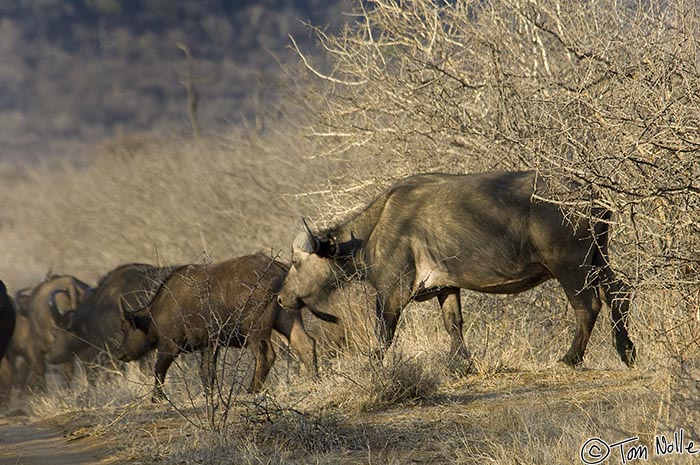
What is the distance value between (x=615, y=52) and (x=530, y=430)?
389cm

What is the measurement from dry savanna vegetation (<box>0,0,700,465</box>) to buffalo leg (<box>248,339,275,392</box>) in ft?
0.45

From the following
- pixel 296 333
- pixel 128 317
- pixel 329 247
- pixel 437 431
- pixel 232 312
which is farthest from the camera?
pixel 128 317

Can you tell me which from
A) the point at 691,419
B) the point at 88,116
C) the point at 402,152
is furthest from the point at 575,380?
the point at 88,116

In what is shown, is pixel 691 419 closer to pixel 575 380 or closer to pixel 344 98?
pixel 575 380

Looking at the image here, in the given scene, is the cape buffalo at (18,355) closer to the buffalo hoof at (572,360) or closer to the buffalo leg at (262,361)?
the buffalo leg at (262,361)

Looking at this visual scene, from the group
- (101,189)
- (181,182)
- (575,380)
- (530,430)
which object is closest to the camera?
(530,430)

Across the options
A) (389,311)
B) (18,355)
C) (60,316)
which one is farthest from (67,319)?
(389,311)

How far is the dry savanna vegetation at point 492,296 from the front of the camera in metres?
6.56

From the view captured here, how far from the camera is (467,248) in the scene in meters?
9.22

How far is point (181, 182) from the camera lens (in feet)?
77.4

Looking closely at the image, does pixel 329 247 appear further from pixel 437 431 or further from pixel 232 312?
pixel 437 431

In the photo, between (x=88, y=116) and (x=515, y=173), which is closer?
(x=515, y=173)

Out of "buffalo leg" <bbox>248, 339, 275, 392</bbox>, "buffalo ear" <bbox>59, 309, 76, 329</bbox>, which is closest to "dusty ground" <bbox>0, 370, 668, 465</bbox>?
"buffalo leg" <bbox>248, 339, 275, 392</bbox>
